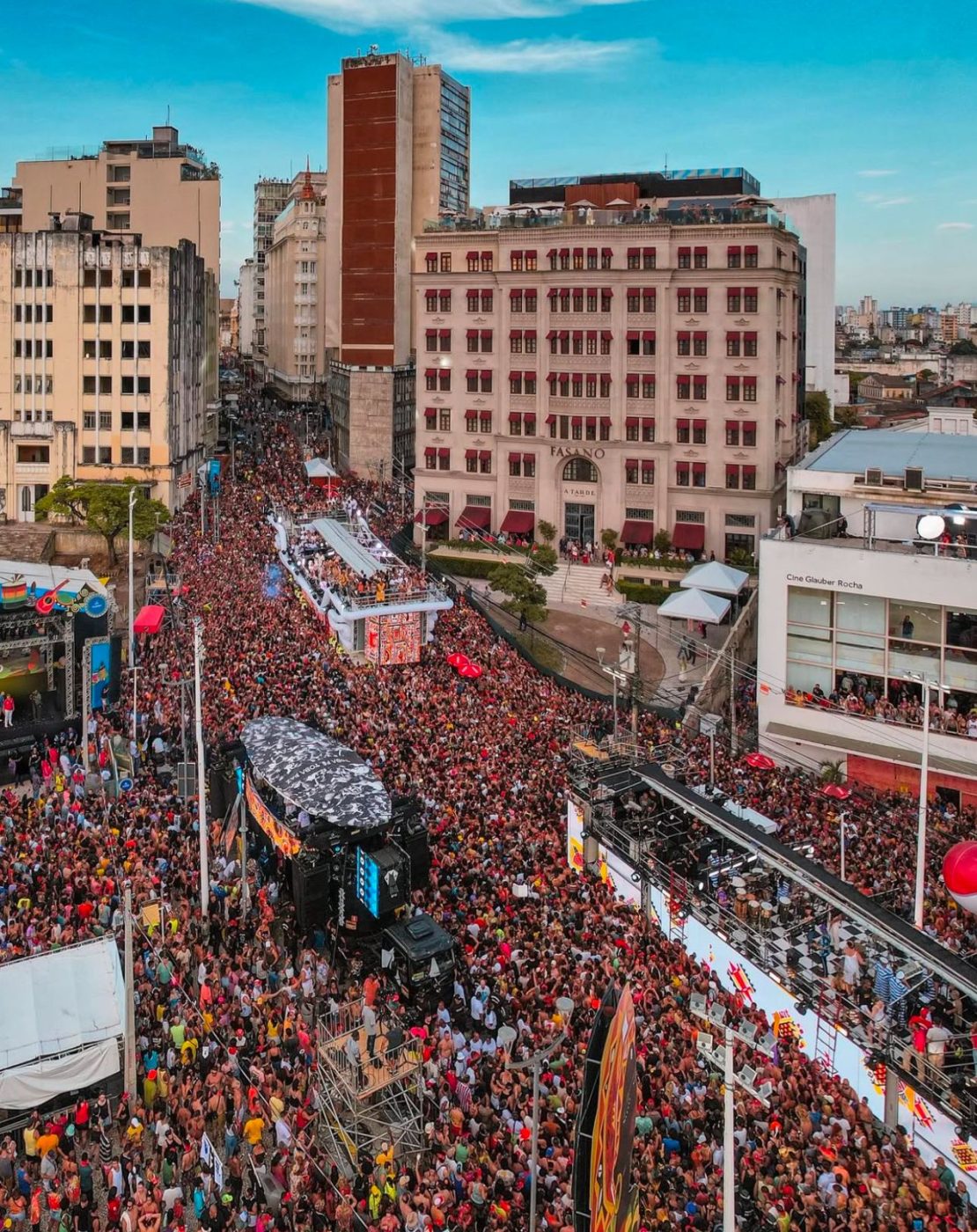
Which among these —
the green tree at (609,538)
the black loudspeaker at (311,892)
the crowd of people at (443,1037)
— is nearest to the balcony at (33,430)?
the green tree at (609,538)

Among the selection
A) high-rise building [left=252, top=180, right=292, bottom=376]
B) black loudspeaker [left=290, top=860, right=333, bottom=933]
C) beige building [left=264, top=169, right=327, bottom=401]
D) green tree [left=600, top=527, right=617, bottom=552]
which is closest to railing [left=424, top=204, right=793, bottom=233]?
green tree [left=600, top=527, right=617, bottom=552]

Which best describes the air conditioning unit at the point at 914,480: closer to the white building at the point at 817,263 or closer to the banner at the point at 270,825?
the banner at the point at 270,825

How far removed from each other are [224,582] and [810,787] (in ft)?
99.3

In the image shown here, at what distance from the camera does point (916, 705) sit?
Answer: 126 ft

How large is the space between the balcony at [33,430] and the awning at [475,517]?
91.7 ft

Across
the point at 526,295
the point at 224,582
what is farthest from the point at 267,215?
the point at 224,582

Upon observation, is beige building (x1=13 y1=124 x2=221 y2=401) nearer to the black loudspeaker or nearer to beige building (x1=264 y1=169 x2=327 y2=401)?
beige building (x1=264 y1=169 x2=327 y2=401)

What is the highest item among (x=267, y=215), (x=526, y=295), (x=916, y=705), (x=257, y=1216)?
(x=267, y=215)

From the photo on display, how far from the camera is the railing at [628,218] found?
63281 millimetres

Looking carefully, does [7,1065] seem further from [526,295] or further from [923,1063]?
[526,295]

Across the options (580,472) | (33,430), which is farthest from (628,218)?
(33,430)

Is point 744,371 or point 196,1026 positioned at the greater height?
point 744,371

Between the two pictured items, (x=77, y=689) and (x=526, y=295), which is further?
(x=526, y=295)

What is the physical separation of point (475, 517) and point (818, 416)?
34.3 meters
